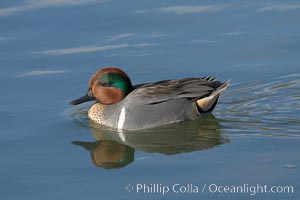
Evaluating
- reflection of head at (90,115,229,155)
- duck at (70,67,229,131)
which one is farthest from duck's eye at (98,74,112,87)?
reflection of head at (90,115,229,155)

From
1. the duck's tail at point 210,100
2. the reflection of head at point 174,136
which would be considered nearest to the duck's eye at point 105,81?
the reflection of head at point 174,136

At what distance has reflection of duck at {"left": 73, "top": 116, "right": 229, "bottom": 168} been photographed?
34.1ft

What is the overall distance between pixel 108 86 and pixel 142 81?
2.75 ft

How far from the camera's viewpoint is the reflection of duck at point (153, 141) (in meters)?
10.4

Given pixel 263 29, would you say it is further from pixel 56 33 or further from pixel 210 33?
pixel 56 33

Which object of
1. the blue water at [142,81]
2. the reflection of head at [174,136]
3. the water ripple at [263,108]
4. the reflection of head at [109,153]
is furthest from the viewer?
the water ripple at [263,108]

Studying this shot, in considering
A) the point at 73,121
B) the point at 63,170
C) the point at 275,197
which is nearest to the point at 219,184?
the point at 275,197

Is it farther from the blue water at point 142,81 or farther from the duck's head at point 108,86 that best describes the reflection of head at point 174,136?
the duck's head at point 108,86

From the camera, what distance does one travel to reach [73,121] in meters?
11.6

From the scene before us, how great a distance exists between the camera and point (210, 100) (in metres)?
11.5

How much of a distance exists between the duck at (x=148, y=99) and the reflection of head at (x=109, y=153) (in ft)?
1.93

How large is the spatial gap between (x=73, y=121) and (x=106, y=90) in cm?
55

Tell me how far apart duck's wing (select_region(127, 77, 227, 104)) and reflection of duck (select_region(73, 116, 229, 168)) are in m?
0.32

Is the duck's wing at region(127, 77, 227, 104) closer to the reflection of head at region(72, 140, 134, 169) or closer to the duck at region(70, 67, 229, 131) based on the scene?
the duck at region(70, 67, 229, 131)
